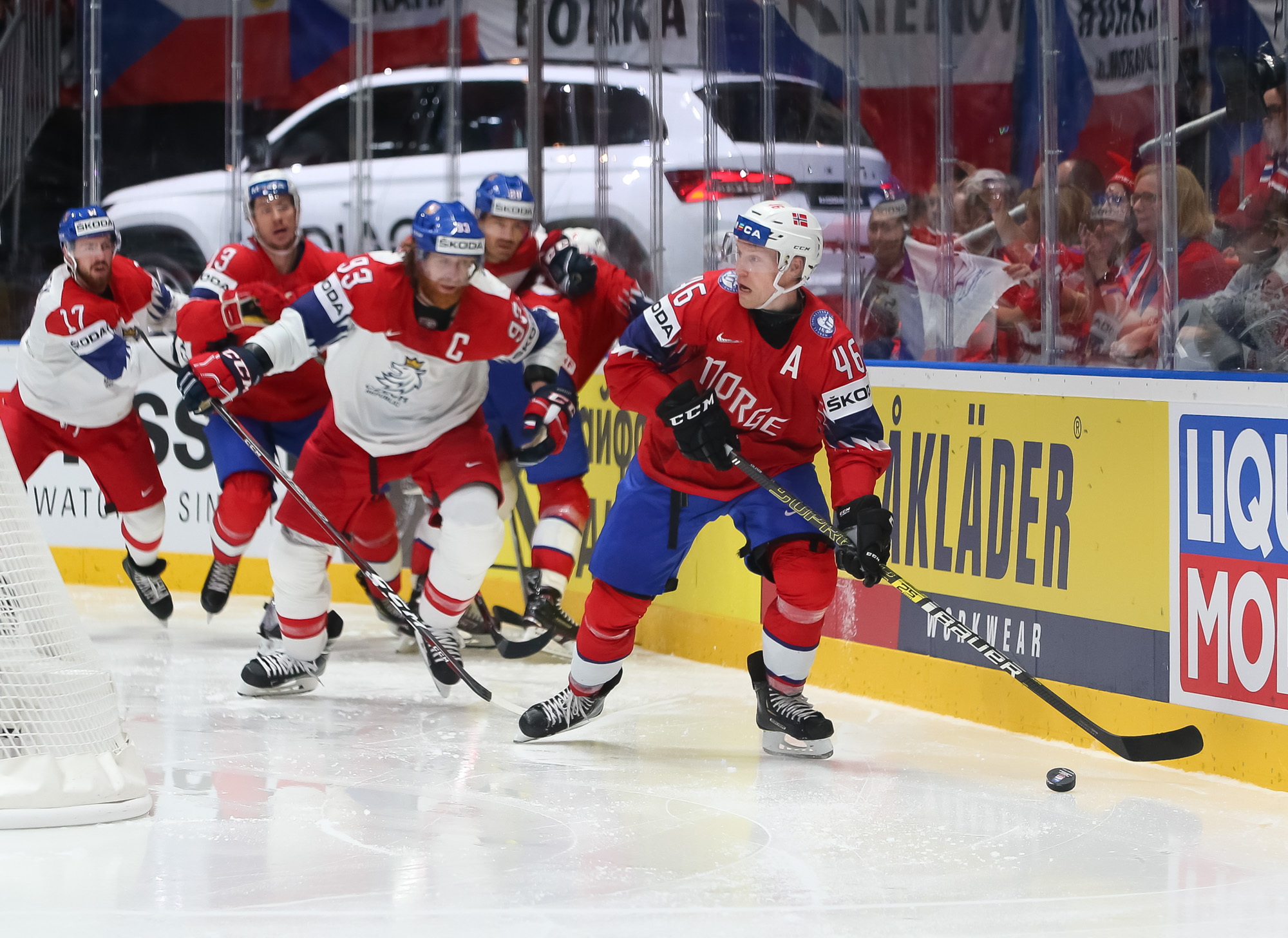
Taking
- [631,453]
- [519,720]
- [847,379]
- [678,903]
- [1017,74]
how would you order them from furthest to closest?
1. [631,453]
2. [1017,74]
3. [519,720]
4. [847,379]
5. [678,903]

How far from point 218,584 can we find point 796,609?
97.4 inches

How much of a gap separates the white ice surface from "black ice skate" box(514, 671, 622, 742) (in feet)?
0.17

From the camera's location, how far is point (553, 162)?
670 centimetres

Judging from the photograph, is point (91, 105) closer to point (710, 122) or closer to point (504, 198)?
point (710, 122)

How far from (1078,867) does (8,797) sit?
2.00 m

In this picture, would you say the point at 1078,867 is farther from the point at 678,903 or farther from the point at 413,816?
the point at 413,816

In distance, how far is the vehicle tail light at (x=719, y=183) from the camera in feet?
18.8

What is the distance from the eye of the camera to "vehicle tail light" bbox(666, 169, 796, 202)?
5.74 meters

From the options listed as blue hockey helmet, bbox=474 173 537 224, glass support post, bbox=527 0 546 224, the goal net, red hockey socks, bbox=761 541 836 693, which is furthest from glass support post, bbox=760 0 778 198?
the goal net

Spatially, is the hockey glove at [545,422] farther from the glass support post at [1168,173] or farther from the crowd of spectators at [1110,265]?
the glass support post at [1168,173]

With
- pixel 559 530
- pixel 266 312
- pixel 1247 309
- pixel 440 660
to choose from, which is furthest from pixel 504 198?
pixel 1247 309

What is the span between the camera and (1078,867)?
2910 millimetres

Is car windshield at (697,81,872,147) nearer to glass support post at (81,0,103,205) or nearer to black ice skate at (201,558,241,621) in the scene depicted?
black ice skate at (201,558,241,621)

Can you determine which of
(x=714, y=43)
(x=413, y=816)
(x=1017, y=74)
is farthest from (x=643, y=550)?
(x=714, y=43)
